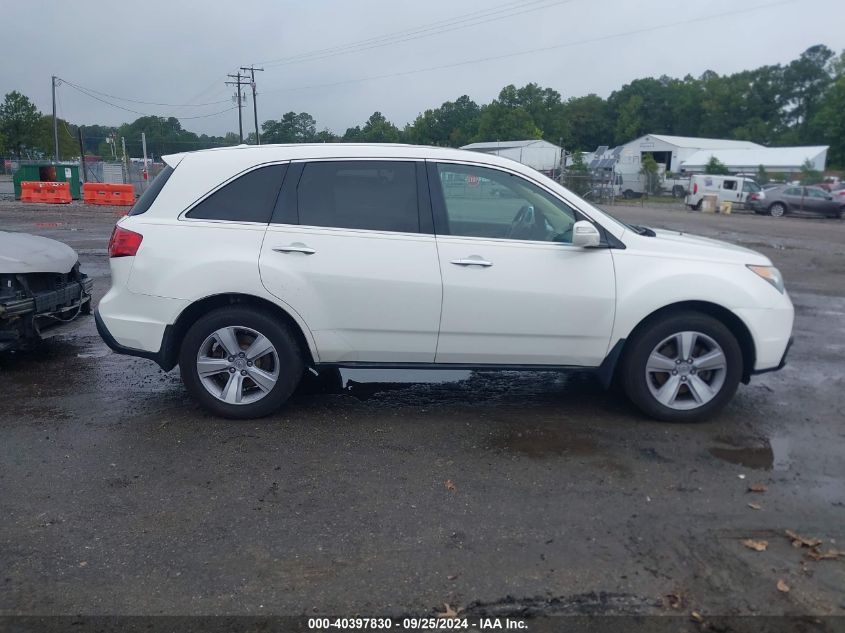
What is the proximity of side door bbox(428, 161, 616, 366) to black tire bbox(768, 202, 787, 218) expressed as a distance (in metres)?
32.7

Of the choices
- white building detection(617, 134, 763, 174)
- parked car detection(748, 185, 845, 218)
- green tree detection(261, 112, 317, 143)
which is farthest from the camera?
white building detection(617, 134, 763, 174)

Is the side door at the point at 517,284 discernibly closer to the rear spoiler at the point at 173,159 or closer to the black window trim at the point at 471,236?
the black window trim at the point at 471,236

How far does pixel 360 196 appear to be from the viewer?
504 centimetres

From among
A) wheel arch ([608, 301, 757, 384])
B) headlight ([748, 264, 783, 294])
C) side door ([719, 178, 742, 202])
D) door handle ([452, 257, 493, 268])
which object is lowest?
wheel arch ([608, 301, 757, 384])

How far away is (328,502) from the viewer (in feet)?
13.0

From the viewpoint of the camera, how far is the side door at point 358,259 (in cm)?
486

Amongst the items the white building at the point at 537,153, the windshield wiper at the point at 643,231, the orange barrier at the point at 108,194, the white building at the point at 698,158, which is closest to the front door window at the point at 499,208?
the windshield wiper at the point at 643,231

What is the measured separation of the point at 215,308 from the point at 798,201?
112 feet

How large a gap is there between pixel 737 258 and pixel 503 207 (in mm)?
1653

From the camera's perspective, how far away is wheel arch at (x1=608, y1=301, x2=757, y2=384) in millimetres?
4996

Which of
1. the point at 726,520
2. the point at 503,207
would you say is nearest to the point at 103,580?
the point at 726,520

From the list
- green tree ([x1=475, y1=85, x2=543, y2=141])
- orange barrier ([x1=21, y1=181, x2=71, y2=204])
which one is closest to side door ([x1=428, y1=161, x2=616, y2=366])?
orange barrier ([x1=21, y1=181, x2=71, y2=204])

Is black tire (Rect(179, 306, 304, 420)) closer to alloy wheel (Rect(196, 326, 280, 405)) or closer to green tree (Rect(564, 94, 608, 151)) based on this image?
alloy wheel (Rect(196, 326, 280, 405))

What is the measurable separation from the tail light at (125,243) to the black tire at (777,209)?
3428 cm
